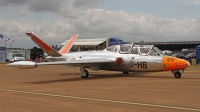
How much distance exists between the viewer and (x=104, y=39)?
62.3m

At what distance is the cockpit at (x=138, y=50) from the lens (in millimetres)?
19875

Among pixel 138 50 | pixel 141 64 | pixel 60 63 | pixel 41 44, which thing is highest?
pixel 41 44

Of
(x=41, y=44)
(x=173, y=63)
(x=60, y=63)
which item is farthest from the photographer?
(x=41, y=44)

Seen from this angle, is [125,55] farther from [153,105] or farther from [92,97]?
[153,105]

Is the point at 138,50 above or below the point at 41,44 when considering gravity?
below

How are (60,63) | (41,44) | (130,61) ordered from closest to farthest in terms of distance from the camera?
(60,63), (130,61), (41,44)

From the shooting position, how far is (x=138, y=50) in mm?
20547

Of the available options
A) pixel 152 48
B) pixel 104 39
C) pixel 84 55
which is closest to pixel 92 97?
pixel 152 48

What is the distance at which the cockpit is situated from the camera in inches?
782

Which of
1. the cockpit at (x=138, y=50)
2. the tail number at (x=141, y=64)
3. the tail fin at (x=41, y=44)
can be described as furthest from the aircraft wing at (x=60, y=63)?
the tail fin at (x=41, y=44)

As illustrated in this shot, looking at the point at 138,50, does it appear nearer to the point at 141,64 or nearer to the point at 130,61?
the point at 130,61

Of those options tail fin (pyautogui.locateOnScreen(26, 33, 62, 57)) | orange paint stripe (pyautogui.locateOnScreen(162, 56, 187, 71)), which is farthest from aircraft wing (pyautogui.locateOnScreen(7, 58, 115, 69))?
tail fin (pyautogui.locateOnScreen(26, 33, 62, 57))

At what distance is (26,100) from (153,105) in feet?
14.5

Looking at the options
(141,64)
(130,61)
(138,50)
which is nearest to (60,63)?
(130,61)
